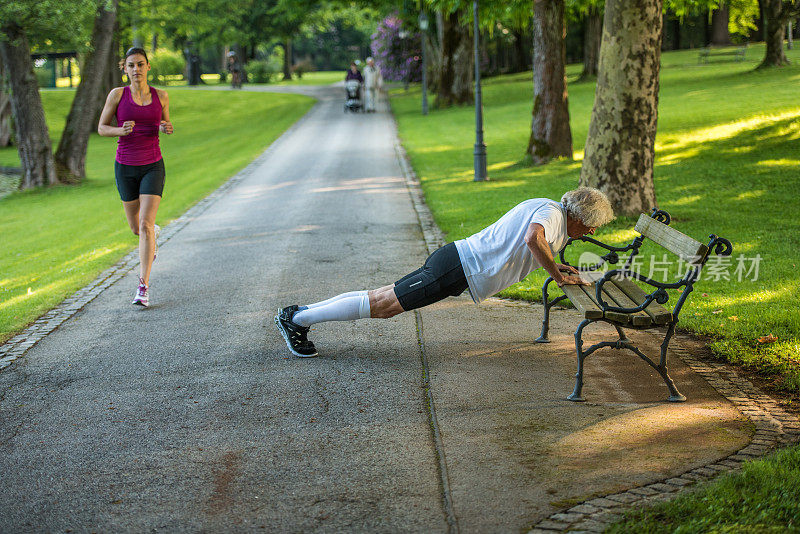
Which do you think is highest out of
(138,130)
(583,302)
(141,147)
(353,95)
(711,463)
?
(353,95)

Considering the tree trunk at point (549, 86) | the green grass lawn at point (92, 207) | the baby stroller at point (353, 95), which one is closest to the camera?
the green grass lawn at point (92, 207)

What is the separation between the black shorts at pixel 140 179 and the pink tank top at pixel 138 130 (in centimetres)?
5

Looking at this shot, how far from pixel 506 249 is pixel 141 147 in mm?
4033

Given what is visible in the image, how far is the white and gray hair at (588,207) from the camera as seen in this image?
536 cm

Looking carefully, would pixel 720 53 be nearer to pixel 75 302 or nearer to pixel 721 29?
pixel 721 29

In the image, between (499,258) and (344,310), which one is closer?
(499,258)

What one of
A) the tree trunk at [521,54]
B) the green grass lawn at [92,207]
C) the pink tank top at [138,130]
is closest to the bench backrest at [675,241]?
the pink tank top at [138,130]

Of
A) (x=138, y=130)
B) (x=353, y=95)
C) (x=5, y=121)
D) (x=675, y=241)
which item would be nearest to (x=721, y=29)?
(x=353, y=95)

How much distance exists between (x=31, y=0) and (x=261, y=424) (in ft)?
56.4

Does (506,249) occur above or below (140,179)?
below

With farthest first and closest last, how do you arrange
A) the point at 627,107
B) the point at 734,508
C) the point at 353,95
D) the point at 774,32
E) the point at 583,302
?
the point at 353,95
the point at 774,32
the point at 627,107
the point at 583,302
the point at 734,508

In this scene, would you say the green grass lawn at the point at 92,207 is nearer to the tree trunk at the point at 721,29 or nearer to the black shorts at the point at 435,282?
the black shorts at the point at 435,282

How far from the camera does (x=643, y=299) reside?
18.1 ft

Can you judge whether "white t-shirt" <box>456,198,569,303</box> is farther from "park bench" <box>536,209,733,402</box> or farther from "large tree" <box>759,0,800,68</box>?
"large tree" <box>759,0,800,68</box>
